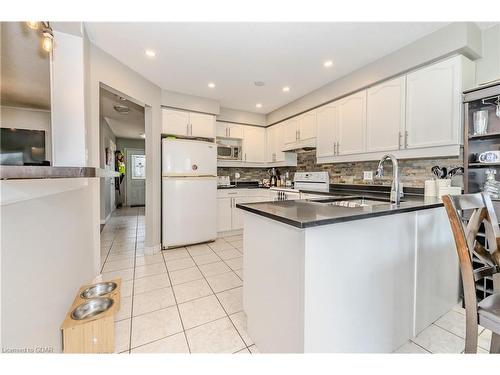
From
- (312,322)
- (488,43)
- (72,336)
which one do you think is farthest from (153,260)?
(488,43)

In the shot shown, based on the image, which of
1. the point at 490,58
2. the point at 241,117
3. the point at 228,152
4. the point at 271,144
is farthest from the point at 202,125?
the point at 490,58

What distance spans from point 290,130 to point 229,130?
1208mm

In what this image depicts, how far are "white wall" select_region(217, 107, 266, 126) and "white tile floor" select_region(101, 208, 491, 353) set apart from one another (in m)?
2.54

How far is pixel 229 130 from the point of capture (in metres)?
4.27

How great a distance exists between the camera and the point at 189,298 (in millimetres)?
2018

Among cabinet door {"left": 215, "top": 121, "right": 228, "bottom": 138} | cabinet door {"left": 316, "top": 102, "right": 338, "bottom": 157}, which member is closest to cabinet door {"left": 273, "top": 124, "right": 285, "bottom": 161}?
cabinet door {"left": 316, "top": 102, "right": 338, "bottom": 157}

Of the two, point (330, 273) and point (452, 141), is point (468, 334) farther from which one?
point (452, 141)

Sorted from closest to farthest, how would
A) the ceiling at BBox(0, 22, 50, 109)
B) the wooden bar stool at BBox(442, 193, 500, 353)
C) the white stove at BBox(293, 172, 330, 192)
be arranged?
the wooden bar stool at BBox(442, 193, 500, 353) → the ceiling at BBox(0, 22, 50, 109) → the white stove at BBox(293, 172, 330, 192)

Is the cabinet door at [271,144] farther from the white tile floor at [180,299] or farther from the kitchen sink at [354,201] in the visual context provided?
the kitchen sink at [354,201]

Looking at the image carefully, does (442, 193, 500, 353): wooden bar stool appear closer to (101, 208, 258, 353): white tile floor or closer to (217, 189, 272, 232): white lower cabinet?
(101, 208, 258, 353): white tile floor

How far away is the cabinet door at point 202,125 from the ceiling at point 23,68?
7.11ft

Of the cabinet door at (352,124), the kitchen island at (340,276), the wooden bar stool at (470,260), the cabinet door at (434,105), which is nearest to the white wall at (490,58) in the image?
the cabinet door at (434,105)

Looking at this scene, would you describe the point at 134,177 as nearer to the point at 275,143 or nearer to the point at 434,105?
the point at 275,143

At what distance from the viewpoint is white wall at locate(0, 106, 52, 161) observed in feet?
4.41
